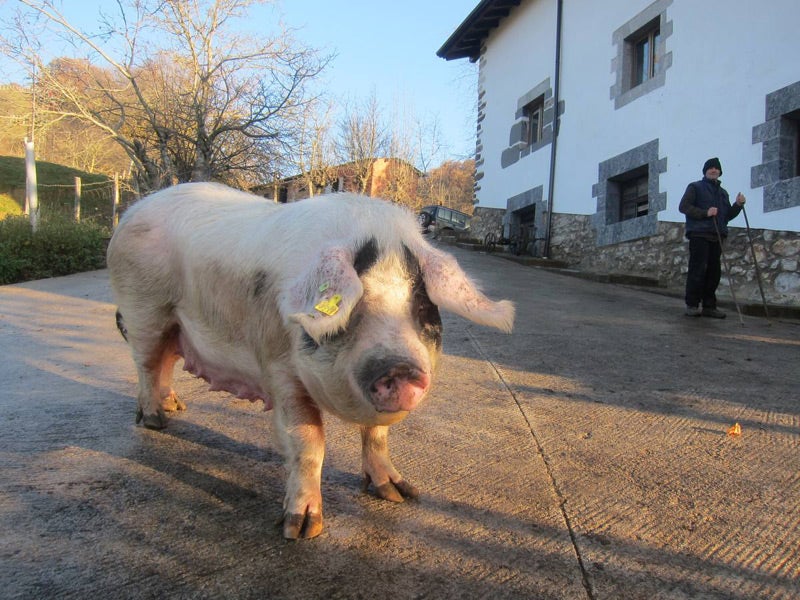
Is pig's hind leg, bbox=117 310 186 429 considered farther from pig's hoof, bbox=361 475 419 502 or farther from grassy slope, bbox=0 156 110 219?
grassy slope, bbox=0 156 110 219

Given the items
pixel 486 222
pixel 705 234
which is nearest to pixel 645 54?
pixel 705 234

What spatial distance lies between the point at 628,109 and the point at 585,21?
8.65 ft

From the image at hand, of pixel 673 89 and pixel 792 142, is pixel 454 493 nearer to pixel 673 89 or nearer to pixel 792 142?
pixel 792 142

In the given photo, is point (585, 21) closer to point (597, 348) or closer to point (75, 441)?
point (597, 348)

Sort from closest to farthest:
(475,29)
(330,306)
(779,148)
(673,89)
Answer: (330,306)
(779,148)
(673,89)
(475,29)

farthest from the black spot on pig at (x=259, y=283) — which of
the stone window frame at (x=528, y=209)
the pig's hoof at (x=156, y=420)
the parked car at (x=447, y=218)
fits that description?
the parked car at (x=447, y=218)

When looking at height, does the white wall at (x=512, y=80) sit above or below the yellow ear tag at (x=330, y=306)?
above

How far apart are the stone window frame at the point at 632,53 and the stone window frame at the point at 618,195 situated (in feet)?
3.20

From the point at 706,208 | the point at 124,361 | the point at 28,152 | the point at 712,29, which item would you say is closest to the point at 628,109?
the point at 712,29

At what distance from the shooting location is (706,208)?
22.4 ft

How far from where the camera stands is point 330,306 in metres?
1.70

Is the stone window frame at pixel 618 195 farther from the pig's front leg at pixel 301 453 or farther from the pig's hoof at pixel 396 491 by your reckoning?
the pig's front leg at pixel 301 453

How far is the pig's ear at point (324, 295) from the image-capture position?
66.9 inches

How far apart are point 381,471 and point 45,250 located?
12759mm
